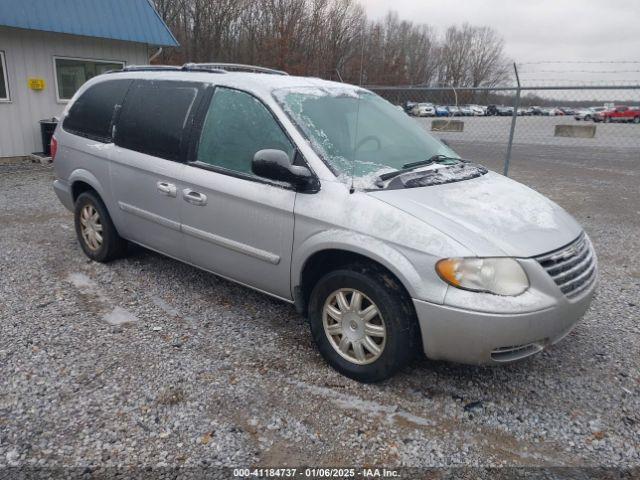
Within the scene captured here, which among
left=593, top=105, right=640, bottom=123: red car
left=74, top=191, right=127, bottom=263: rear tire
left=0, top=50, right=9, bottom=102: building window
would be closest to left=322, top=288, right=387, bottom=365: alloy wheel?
left=74, top=191, right=127, bottom=263: rear tire

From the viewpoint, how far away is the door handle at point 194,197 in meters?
3.64

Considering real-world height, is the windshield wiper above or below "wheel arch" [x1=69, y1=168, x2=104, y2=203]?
above

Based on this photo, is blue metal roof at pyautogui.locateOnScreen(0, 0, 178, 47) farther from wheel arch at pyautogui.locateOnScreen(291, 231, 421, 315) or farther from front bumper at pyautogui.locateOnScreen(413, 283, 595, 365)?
front bumper at pyautogui.locateOnScreen(413, 283, 595, 365)

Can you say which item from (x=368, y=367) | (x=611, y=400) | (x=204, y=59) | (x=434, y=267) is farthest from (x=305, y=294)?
(x=204, y=59)

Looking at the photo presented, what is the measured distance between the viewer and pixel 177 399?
114 inches

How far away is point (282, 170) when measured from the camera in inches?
119

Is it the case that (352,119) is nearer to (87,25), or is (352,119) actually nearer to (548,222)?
(548,222)

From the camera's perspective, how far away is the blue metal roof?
10.2 m

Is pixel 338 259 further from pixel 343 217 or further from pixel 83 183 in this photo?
pixel 83 183

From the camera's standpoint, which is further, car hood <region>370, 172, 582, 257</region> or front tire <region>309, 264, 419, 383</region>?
front tire <region>309, 264, 419, 383</region>

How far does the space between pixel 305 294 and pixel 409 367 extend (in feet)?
2.71

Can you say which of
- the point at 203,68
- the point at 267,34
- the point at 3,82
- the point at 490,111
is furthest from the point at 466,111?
the point at 267,34

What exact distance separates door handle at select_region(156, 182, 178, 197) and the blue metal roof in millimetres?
8521

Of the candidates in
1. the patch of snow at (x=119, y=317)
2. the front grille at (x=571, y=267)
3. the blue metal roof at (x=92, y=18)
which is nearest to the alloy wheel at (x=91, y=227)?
the patch of snow at (x=119, y=317)
